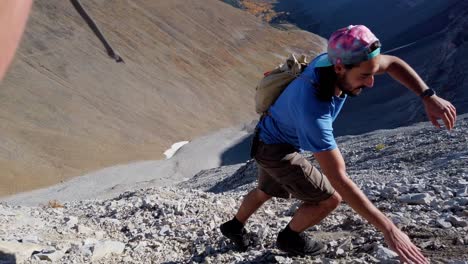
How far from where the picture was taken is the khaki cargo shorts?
170 inches

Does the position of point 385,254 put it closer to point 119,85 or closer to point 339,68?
point 339,68

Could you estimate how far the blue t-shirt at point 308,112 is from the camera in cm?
359

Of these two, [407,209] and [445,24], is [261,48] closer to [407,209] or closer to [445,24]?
[445,24]

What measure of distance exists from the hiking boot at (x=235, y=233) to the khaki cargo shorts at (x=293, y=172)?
64 cm

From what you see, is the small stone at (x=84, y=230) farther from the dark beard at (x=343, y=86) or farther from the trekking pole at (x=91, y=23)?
the trekking pole at (x=91, y=23)

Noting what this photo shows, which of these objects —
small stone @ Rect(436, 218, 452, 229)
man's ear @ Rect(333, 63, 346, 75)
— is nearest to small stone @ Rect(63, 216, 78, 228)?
small stone @ Rect(436, 218, 452, 229)

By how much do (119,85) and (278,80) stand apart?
5545 centimetres

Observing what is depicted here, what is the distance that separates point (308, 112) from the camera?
3635 millimetres

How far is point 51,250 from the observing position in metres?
5.43

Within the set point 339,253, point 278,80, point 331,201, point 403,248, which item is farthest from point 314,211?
point 403,248

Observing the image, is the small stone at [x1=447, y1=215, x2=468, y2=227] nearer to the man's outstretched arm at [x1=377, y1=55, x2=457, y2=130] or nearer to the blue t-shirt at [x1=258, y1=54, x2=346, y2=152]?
the man's outstretched arm at [x1=377, y1=55, x2=457, y2=130]

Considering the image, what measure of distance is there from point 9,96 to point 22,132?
5025 millimetres

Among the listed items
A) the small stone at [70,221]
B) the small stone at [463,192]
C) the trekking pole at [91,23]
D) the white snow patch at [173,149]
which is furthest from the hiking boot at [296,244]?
the white snow patch at [173,149]

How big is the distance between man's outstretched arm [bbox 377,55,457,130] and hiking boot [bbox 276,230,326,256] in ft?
3.99
